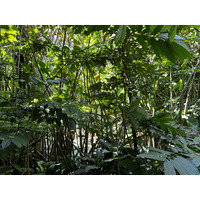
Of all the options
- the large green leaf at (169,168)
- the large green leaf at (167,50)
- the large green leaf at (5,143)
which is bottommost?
the large green leaf at (169,168)

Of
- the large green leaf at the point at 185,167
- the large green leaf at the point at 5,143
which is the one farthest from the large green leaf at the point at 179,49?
the large green leaf at the point at 5,143

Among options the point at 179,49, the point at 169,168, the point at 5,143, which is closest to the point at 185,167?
the point at 169,168

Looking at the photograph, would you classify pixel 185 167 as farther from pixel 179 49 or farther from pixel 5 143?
pixel 5 143

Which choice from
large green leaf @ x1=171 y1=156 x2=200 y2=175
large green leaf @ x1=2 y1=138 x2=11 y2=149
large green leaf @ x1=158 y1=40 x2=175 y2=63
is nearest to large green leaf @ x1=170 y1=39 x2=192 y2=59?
large green leaf @ x1=158 y1=40 x2=175 y2=63

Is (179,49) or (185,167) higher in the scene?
(179,49)

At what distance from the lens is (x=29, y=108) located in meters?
0.64

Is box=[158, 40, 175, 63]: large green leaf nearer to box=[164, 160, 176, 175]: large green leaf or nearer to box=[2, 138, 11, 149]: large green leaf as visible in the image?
box=[164, 160, 176, 175]: large green leaf

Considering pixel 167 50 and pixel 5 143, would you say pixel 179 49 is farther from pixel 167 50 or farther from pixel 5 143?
pixel 5 143

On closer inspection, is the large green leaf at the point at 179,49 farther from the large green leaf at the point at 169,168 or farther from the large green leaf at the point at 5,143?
the large green leaf at the point at 5,143

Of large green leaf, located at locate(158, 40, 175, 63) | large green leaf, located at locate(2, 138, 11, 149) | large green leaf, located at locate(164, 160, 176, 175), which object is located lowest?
large green leaf, located at locate(164, 160, 176, 175)

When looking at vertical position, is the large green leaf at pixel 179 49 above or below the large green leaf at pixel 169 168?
above
